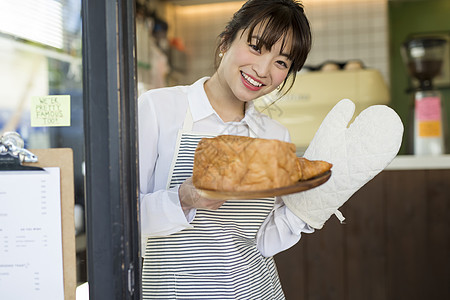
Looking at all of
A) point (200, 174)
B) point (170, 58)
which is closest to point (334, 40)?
point (170, 58)

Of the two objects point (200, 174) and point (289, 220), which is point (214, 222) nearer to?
point (289, 220)

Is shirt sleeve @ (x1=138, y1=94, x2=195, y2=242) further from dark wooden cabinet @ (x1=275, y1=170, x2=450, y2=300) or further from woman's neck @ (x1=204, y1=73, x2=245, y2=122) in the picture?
dark wooden cabinet @ (x1=275, y1=170, x2=450, y2=300)

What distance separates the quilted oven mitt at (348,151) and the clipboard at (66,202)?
49 centimetres

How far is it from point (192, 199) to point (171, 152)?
0.63 feet

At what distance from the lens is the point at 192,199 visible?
32.2 inches

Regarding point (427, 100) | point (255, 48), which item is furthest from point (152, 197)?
point (427, 100)

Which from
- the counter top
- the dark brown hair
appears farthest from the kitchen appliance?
the dark brown hair

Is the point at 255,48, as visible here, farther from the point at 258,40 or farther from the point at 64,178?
the point at 64,178

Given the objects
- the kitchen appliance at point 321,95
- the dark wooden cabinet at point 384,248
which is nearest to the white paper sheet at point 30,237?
the dark wooden cabinet at point 384,248

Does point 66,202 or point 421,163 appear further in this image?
point 421,163

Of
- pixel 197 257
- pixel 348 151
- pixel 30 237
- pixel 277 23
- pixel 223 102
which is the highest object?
pixel 277 23

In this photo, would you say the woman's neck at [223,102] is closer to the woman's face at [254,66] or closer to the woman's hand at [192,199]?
the woman's face at [254,66]

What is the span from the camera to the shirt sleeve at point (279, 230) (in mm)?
1062

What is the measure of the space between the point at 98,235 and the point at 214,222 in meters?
0.36
